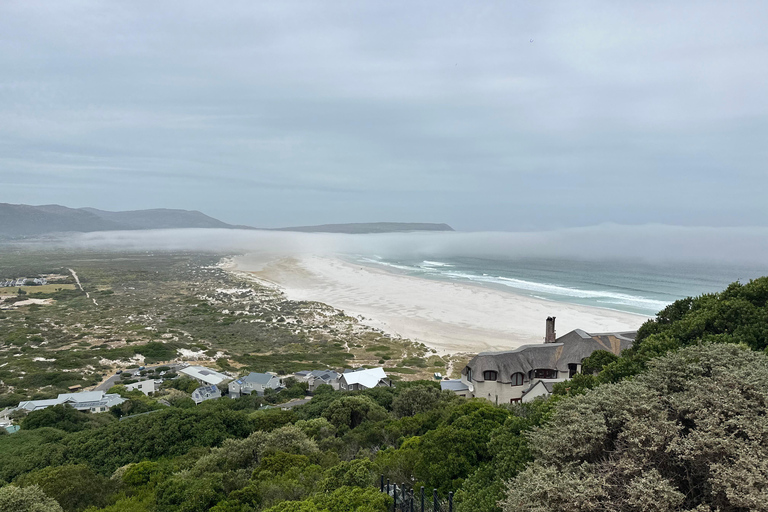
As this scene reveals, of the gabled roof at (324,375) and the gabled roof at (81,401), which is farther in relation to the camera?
the gabled roof at (324,375)

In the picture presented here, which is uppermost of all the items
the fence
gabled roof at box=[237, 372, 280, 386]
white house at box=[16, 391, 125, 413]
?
the fence

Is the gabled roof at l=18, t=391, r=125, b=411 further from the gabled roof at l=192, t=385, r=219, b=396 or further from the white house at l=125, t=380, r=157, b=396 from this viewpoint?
the gabled roof at l=192, t=385, r=219, b=396

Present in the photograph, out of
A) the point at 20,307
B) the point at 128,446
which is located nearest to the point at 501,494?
the point at 128,446

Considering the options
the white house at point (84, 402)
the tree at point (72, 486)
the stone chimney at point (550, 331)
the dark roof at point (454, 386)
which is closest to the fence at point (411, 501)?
the tree at point (72, 486)

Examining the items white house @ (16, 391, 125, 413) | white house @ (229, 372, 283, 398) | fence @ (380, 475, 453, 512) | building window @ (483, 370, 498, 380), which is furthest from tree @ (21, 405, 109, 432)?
building window @ (483, 370, 498, 380)

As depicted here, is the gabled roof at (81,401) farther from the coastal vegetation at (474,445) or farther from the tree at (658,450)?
the tree at (658,450)

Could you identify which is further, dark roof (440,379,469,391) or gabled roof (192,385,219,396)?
gabled roof (192,385,219,396)

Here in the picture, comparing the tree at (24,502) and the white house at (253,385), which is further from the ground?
the tree at (24,502)
